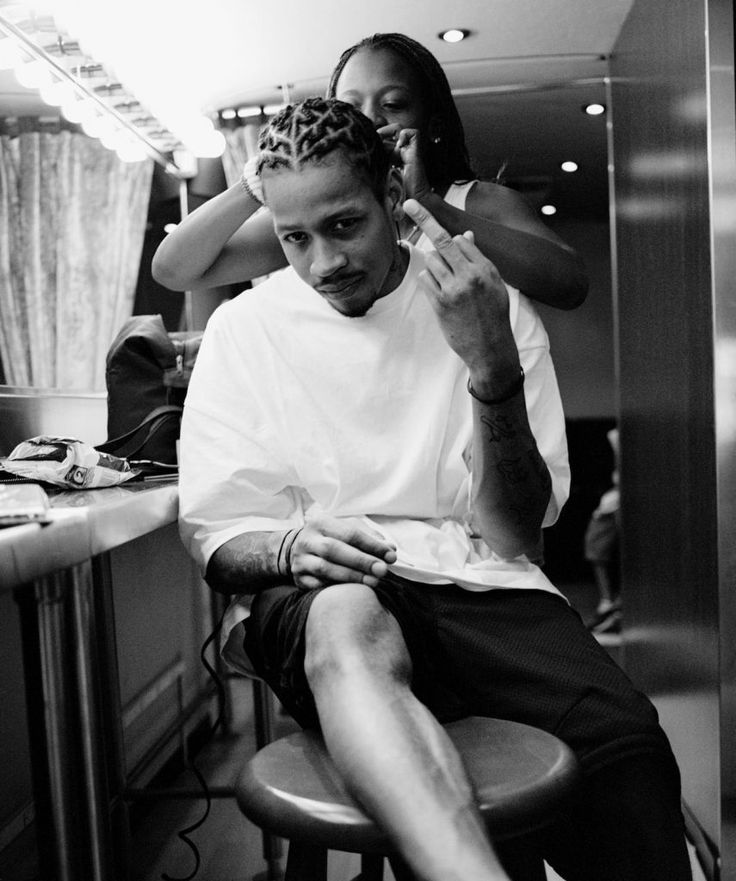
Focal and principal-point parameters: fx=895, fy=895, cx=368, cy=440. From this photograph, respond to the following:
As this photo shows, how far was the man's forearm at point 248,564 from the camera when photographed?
1146 mm

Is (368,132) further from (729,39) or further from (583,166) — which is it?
(583,166)

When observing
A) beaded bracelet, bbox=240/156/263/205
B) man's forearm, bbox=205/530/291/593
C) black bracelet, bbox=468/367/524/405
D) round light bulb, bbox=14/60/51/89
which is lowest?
man's forearm, bbox=205/530/291/593

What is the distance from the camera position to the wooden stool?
0.82 meters

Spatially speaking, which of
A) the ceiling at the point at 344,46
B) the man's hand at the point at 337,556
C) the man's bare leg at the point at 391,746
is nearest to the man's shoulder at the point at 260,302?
the man's hand at the point at 337,556

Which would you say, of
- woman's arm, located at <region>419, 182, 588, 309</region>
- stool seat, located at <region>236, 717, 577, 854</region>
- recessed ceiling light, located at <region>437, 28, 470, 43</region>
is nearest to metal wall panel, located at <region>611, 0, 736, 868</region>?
woman's arm, located at <region>419, 182, 588, 309</region>

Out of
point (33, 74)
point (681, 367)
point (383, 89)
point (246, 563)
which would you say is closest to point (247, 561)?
point (246, 563)

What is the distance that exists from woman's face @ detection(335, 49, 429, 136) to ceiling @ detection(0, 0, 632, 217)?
0.49 meters

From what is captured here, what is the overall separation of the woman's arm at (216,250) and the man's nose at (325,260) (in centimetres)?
35

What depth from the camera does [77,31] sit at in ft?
6.64

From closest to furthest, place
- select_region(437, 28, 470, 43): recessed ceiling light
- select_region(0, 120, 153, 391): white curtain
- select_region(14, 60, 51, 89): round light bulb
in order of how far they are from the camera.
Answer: select_region(14, 60, 51, 89): round light bulb, select_region(0, 120, 153, 391): white curtain, select_region(437, 28, 470, 43): recessed ceiling light

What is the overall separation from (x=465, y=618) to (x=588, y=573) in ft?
14.1

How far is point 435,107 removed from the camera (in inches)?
65.1

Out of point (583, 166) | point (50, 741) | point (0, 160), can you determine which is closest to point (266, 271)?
point (0, 160)

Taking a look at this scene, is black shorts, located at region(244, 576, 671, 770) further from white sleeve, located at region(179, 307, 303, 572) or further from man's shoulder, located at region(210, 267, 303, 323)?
man's shoulder, located at region(210, 267, 303, 323)
